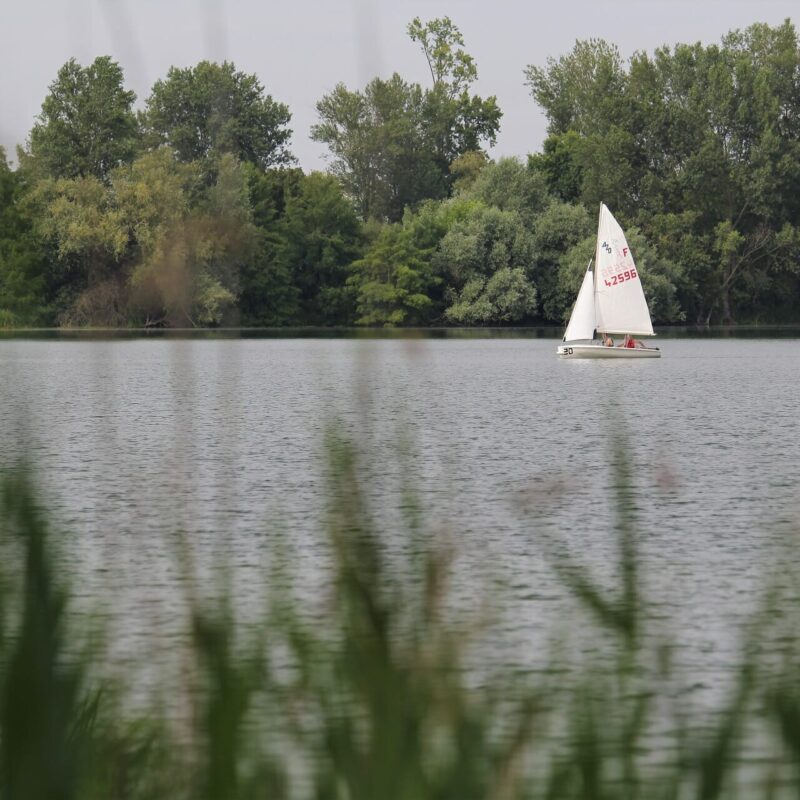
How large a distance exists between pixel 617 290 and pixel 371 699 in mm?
58293

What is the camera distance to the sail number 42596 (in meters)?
60.0

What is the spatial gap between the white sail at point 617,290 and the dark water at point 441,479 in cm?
1641

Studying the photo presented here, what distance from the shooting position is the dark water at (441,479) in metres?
3.33

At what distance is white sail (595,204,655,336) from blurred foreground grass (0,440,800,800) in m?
57.2

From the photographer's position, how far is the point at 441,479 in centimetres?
1803

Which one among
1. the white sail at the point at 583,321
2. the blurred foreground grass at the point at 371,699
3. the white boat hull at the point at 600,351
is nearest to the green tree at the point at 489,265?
the white sail at the point at 583,321

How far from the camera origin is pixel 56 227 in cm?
7525

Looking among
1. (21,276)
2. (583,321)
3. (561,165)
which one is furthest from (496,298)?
(21,276)

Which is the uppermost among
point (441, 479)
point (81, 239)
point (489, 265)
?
point (81, 239)

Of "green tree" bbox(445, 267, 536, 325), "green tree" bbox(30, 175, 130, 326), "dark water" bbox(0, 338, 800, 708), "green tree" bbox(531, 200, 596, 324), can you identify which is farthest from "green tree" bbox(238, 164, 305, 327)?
"dark water" bbox(0, 338, 800, 708)

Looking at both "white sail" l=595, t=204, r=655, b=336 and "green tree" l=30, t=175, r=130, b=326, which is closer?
"white sail" l=595, t=204, r=655, b=336

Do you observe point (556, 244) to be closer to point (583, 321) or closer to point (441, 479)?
point (583, 321)

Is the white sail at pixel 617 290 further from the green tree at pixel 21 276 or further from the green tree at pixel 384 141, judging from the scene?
the green tree at pixel 384 141

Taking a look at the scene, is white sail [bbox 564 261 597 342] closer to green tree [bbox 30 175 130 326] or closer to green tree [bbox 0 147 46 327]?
green tree [bbox 30 175 130 326]
